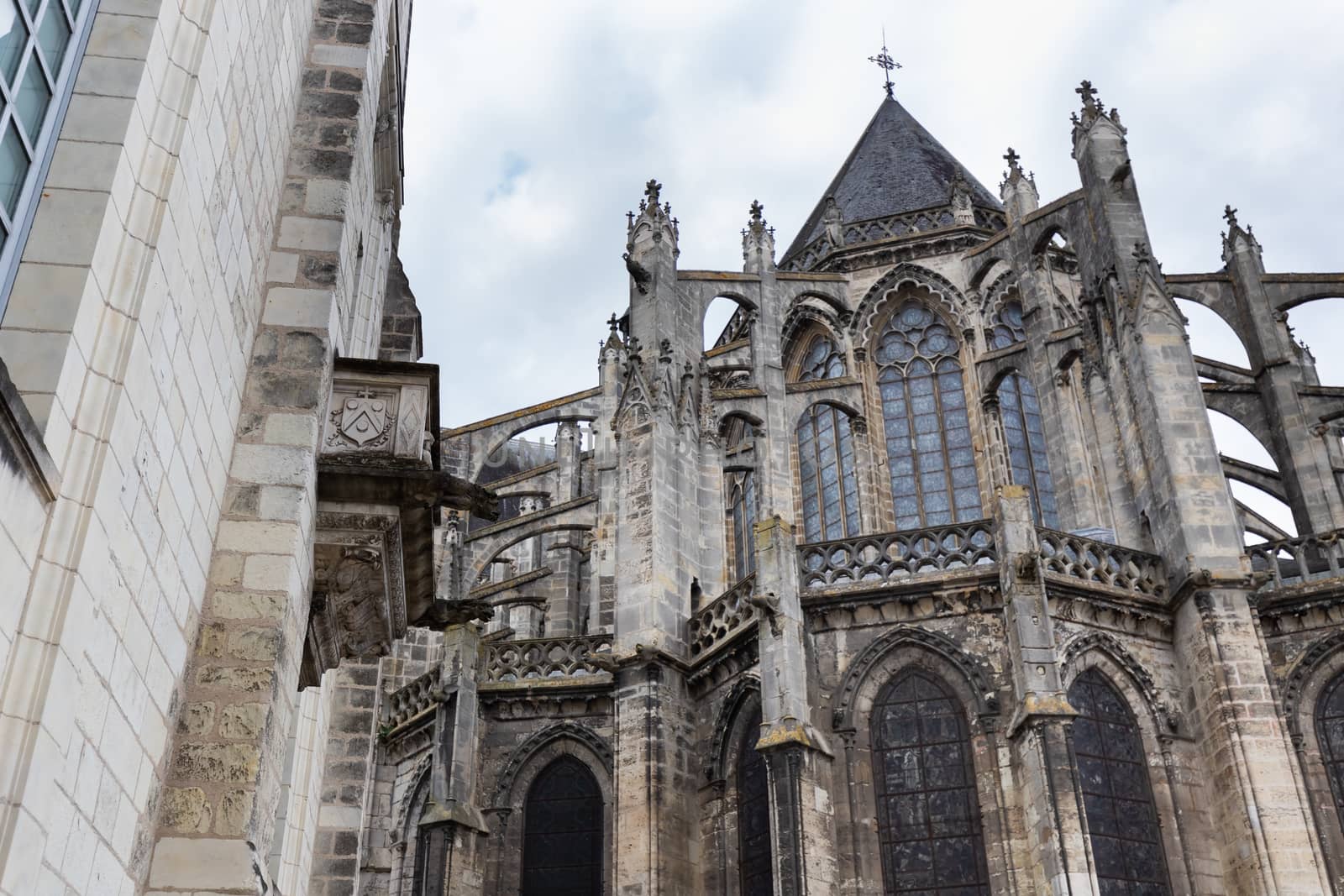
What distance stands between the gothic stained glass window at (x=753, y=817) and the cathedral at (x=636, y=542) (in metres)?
0.07

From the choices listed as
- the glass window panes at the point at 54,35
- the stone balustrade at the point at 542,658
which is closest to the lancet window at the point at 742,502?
the stone balustrade at the point at 542,658

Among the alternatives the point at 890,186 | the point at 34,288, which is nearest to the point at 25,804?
the point at 34,288

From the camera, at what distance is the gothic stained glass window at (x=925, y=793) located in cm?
1564

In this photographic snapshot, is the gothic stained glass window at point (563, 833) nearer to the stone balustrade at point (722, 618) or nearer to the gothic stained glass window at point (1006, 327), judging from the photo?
the stone balustrade at point (722, 618)

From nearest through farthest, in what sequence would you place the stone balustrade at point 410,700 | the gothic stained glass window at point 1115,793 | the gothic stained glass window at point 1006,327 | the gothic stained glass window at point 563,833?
1. the gothic stained glass window at point 1115,793
2. the gothic stained glass window at point 563,833
3. the stone balustrade at point 410,700
4. the gothic stained glass window at point 1006,327

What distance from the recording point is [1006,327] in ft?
80.4

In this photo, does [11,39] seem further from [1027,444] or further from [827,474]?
[1027,444]

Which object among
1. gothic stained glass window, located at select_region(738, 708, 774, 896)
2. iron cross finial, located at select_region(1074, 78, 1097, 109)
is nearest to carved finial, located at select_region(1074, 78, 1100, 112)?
iron cross finial, located at select_region(1074, 78, 1097, 109)

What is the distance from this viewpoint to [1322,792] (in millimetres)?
16203

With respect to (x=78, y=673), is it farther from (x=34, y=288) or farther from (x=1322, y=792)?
(x=1322, y=792)

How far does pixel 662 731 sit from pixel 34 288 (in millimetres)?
13561

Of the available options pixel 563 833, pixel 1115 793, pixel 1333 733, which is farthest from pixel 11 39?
pixel 1333 733

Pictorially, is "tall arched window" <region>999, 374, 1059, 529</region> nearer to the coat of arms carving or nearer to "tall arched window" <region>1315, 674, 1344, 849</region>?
"tall arched window" <region>1315, 674, 1344, 849</region>

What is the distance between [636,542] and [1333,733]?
9.16 m
